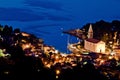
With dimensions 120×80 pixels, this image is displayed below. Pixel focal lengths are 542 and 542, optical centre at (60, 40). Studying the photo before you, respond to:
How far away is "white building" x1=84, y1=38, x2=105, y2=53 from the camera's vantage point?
1909 centimetres

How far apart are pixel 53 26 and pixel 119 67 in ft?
54.8

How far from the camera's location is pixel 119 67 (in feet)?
42.0

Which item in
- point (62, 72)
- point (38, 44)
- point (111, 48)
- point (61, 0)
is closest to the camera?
point (62, 72)

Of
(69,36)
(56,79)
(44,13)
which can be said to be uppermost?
(44,13)

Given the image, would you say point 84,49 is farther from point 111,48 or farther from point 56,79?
point 56,79

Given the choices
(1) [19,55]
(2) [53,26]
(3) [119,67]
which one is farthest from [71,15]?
(1) [19,55]

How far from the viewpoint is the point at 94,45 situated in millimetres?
19516

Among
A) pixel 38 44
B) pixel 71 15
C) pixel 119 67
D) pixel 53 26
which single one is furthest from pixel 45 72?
pixel 71 15

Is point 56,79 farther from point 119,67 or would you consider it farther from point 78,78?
point 119,67

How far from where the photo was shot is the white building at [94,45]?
19.1 metres

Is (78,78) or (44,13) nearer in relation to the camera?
(78,78)

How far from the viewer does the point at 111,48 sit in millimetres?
19359

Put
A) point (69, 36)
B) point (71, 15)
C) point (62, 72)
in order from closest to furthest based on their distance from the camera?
point (62, 72) < point (69, 36) < point (71, 15)

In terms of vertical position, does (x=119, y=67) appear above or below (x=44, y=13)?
below
